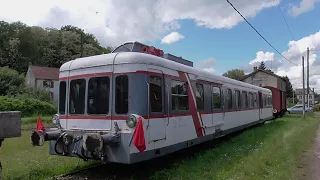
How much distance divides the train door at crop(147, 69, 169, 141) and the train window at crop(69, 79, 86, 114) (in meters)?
1.74

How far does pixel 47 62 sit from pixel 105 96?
218ft

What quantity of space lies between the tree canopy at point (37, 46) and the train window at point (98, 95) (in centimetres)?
5703

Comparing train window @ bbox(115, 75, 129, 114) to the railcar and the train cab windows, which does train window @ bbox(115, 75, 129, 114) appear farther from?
the train cab windows

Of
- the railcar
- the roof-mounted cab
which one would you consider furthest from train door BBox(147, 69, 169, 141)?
the roof-mounted cab

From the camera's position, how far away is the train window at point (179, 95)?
26.4ft

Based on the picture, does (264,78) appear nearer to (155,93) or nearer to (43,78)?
(43,78)

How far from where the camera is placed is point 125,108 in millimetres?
6934

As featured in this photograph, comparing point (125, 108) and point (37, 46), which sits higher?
point (37, 46)

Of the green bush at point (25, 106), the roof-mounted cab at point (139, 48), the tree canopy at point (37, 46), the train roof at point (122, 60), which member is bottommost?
the green bush at point (25, 106)

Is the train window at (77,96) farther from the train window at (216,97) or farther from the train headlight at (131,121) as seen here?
the train window at (216,97)

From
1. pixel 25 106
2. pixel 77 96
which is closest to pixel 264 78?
pixel 25 106

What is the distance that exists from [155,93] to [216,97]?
4437 millimetres

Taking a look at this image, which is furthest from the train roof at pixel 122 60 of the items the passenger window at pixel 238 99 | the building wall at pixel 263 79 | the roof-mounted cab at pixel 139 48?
the building wall at pixel 263 79

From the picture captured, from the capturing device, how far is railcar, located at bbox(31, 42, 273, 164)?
21.8 feet
